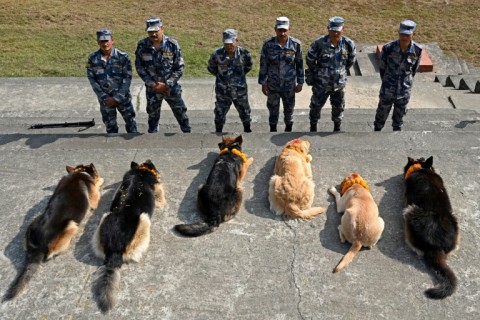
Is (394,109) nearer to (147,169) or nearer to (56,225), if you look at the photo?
(147,169)

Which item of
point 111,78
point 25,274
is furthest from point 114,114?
point 25,274

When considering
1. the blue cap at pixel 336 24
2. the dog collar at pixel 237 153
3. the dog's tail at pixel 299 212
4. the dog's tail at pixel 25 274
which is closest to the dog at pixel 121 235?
the dog's tail at pixel 25 274

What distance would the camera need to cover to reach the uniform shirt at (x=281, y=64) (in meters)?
6.63

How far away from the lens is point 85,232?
4.96 meters

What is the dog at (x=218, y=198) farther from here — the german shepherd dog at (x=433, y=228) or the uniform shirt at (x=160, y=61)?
the uniform shirt at (x=160, y=61)

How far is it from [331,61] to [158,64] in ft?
8.52

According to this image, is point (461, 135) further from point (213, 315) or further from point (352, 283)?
point (213, 315)

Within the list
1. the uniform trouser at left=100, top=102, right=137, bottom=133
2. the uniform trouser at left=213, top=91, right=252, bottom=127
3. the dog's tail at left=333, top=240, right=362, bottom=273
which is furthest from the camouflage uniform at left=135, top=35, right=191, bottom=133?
the dog's tail at left=333, top=240, right=362, bottom=273

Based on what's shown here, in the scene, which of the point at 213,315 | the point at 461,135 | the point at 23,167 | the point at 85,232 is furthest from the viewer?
the point at 461,135

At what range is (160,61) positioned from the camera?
6.75 m

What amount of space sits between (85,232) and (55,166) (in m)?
1.51

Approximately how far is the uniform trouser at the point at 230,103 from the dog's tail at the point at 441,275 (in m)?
3.71

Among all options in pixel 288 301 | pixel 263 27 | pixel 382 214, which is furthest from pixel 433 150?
pixel 263 27

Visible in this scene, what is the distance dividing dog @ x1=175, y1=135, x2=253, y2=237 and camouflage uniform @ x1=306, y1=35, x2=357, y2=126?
87.9 inches
